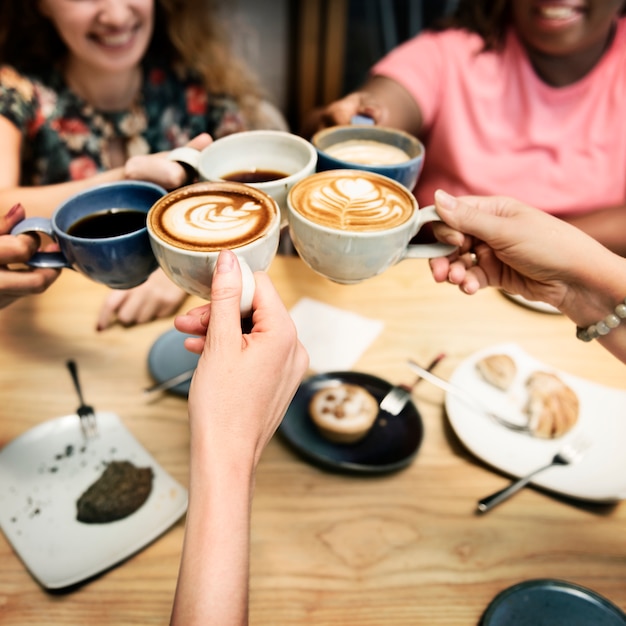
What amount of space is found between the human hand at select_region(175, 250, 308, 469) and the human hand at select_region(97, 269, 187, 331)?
23.6 inches

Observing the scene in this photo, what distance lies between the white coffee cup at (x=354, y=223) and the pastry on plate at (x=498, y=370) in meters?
0.36

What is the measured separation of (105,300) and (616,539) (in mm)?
1287

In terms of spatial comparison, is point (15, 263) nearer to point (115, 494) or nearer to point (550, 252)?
point (115, 494)

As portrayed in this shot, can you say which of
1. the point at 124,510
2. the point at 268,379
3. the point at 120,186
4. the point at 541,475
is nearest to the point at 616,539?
the point at 541,475

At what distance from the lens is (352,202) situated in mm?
976

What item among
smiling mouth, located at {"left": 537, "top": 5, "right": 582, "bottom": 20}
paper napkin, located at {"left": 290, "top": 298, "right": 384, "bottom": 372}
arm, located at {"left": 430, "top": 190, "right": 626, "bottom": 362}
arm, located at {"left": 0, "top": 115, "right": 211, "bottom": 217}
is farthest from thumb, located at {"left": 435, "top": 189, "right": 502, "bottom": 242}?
smiling mouth, located at {"left": 537, "top": 5, "right": 582, "bottom": 20}

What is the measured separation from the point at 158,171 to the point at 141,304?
41 cm

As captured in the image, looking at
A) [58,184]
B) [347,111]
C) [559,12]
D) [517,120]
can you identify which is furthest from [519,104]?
[58,184]

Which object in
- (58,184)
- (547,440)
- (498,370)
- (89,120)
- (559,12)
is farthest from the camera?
(89,120)

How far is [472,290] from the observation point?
1175 millimetres

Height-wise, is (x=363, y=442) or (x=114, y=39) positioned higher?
(x=114, y=39)

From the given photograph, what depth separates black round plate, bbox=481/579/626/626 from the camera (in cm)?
81

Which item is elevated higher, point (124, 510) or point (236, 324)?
point (236, 324)

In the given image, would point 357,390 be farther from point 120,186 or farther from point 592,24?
point 592,24
